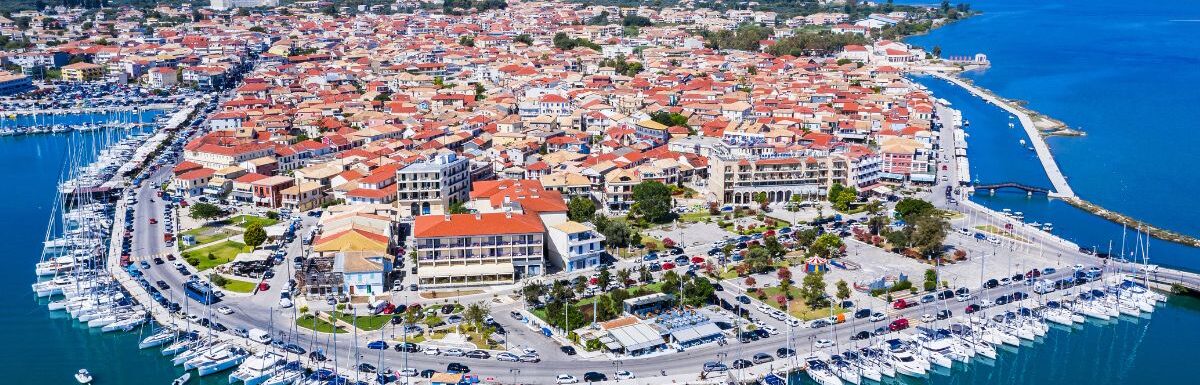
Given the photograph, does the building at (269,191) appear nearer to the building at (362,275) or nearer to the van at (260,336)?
the building at (362,275)

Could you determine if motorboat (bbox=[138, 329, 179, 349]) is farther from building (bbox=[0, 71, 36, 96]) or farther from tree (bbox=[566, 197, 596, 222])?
→ building (bbox=[0, 71, 36, 96])

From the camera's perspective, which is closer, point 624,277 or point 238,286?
point 624,277

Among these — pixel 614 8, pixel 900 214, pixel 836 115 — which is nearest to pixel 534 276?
pixel 900 214

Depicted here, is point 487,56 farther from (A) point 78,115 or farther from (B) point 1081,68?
(B) point 1081,68

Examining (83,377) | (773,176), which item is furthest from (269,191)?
(773,176)

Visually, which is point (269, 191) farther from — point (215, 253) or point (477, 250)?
point (477, 250)

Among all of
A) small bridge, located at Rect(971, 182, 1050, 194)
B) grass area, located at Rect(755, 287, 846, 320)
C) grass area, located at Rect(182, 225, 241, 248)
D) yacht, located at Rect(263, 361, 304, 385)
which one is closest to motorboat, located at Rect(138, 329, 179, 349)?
yacht, located at Rect(263, 361, 304, 385)
